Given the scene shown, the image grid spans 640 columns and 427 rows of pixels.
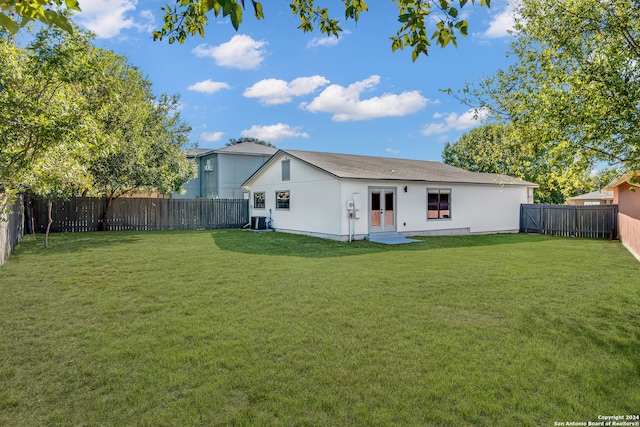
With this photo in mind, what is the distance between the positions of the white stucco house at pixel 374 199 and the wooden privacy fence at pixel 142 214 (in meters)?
2.37

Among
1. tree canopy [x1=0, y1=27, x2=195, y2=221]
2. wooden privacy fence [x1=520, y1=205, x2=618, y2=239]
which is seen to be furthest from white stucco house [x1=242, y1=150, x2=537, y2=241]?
tree canopy [x1=0, y1=27, x2=195, y2=221]

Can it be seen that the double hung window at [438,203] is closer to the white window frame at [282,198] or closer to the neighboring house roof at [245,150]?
the white window frame at [282,198]

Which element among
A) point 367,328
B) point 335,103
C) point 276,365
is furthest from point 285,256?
point 335,103

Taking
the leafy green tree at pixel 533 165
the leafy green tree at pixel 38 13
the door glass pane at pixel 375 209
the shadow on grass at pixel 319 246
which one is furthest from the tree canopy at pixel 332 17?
the door glass pane at pixel 375 209

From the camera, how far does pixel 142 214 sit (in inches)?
713

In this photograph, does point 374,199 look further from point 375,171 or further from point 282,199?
point 282,199

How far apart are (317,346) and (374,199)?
10722 mm

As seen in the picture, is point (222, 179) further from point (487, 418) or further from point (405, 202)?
point (487, 418)

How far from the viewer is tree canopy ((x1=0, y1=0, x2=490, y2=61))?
2276mm

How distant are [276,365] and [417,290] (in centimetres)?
336

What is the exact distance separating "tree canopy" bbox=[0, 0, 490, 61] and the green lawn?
8.76 ft

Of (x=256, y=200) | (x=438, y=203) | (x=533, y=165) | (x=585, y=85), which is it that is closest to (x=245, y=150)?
(x=256, y=200)

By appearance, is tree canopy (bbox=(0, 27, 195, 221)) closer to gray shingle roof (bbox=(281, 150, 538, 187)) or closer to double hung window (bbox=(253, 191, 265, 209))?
gray shingle roof (bbox=(281, 150, 538, 187))

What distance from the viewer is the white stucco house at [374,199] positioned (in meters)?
13.4
